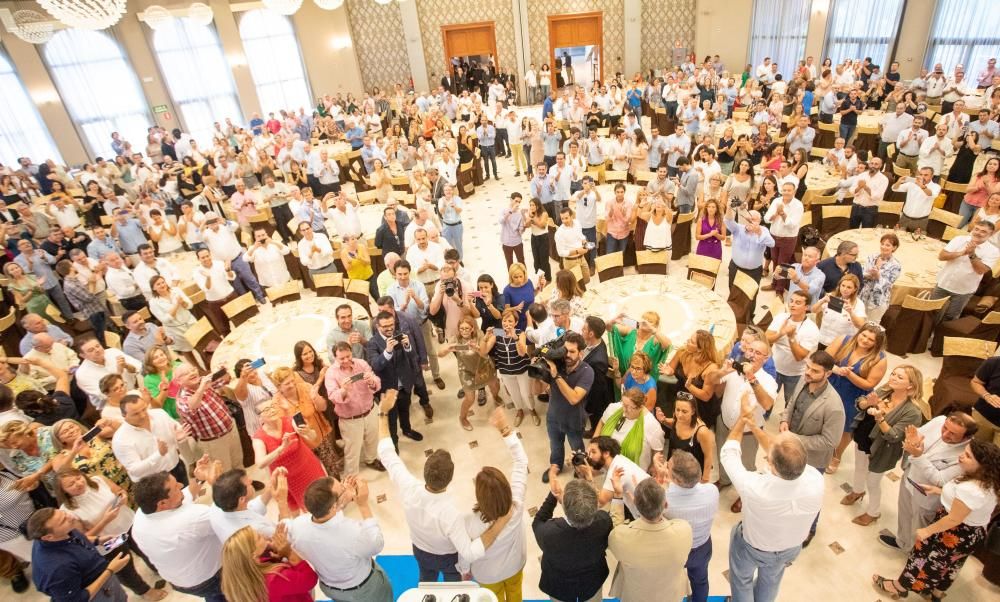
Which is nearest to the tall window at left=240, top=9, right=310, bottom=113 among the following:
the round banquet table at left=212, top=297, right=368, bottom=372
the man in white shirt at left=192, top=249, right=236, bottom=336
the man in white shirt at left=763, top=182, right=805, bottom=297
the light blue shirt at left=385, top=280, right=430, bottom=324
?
the man in white shirt at left=192, top=249, right=236, bottom=336

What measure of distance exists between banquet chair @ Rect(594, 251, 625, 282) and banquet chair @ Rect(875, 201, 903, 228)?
12.0 ft

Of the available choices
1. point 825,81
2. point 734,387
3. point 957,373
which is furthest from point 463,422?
point 825,81

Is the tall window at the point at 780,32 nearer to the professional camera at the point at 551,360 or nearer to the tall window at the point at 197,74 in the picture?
the professional camera at the point at 551,360

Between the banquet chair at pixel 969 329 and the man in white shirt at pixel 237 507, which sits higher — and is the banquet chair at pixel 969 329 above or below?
below

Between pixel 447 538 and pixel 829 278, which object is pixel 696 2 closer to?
pixel 829 278

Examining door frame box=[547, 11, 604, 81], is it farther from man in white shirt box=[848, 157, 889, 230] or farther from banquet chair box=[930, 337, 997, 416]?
banquet chair box=[930, 337, 997, 416]

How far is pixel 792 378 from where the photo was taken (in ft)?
15.8

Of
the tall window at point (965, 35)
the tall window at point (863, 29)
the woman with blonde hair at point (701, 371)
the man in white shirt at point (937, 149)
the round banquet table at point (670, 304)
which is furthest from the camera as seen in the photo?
the tall window at point (863, 29)

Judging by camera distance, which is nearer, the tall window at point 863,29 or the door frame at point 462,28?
the tall window at point 863,29

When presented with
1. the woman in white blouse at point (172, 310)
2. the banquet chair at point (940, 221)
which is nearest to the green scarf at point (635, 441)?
the woman in white blouse at point (172, 310)

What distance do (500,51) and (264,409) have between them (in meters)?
19.2

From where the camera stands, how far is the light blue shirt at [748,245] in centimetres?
609

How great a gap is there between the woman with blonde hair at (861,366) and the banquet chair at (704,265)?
207 cm

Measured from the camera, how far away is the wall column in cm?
1931
